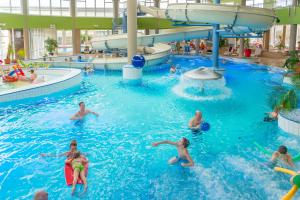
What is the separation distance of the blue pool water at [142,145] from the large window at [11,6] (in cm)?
1289

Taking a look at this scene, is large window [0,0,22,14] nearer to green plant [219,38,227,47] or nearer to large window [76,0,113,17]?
large window [76,0,113,17]

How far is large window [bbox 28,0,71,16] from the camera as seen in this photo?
24688mm

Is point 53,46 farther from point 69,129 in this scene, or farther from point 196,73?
point 69,129

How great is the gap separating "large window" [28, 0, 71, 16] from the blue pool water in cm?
1505

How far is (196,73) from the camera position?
525 inches

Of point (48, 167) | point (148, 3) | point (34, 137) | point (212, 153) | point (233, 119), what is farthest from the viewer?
point (148, 3)

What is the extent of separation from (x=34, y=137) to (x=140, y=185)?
334cm

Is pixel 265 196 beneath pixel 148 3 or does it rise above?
beneath

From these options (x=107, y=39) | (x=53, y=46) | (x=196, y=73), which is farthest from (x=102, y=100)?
(x=53, y=46)

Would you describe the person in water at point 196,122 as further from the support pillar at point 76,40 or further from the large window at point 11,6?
the support pillar at point 76,40

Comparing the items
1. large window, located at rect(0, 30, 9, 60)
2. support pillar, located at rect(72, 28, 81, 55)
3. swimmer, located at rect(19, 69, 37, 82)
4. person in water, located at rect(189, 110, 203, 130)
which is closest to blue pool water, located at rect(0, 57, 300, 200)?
person in water, located at rect(189, 110, 203, 130)

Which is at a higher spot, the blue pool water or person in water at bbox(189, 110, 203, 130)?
person in water at bbox(189, 110, 203, 130)

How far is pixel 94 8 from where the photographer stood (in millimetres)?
28094

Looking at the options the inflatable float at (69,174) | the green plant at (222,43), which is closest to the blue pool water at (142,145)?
the inflatable float at (69,174)
